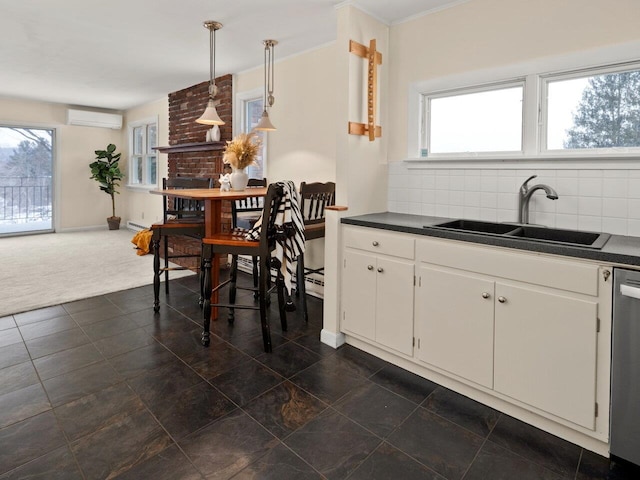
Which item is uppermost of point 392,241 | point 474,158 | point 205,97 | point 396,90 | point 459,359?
point 205,97

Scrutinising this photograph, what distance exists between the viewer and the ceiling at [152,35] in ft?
9.59

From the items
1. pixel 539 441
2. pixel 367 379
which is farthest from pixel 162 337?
pixel 539 441

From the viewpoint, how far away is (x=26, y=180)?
23.6 feet

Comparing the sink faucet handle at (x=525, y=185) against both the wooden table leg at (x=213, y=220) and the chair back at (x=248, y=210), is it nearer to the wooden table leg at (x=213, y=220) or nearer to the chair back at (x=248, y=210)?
the wooden table leg at (x=213, y=220)

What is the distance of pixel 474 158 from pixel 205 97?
13.6 feet

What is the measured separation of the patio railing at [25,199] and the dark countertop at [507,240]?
23.8 feet

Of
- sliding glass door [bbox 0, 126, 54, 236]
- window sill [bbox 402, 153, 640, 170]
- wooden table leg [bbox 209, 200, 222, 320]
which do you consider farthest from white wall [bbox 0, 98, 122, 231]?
window sill [bbox 402, 153, 640, 170]

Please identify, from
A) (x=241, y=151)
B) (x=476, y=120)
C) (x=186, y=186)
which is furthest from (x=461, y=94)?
(x=186, y=186)

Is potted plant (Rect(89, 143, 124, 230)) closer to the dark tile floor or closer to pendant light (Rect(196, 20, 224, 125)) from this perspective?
pendant light (Rect(196, 20, 224, 125))

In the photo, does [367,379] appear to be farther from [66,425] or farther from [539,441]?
[66,425]

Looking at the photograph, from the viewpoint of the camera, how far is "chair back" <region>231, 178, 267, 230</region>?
12.9 ft

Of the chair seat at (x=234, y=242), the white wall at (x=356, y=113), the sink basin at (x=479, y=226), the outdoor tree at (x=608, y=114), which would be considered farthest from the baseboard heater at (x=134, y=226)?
the outdoor tree at (x=608, y=114)

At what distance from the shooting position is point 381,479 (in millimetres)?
1521

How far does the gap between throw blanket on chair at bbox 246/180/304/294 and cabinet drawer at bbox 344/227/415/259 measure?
14.2 inches
